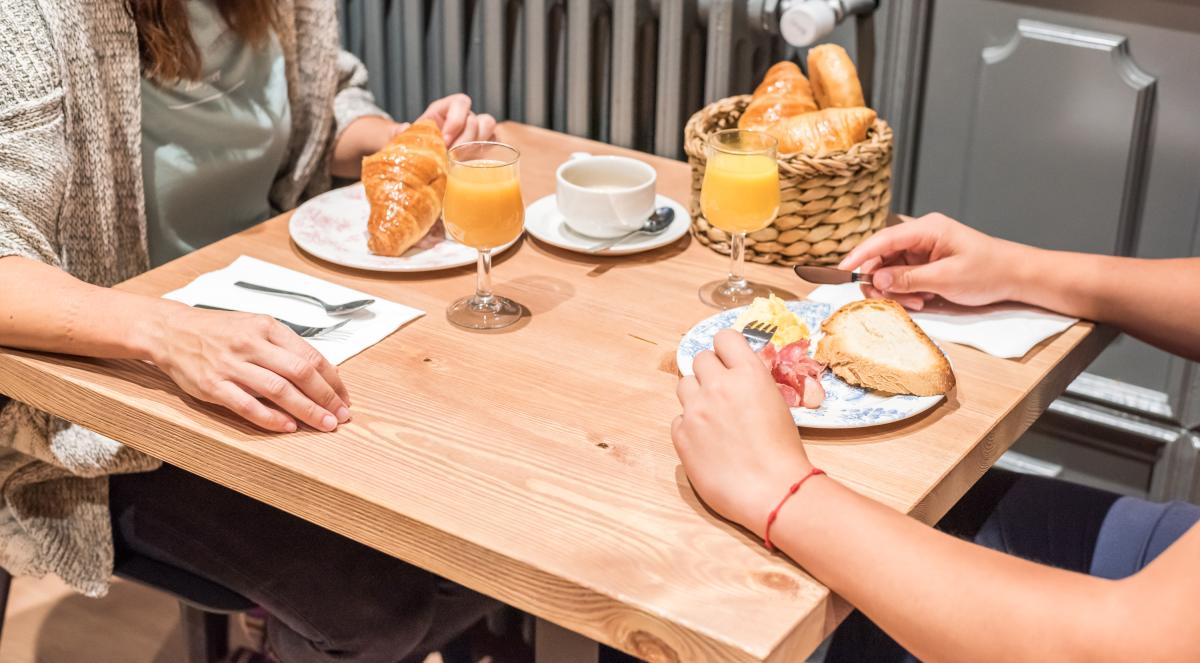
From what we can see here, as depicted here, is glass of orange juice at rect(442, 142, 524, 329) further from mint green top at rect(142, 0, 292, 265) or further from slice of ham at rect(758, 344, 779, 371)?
mint green top at rect(142, 0, 292, 265)

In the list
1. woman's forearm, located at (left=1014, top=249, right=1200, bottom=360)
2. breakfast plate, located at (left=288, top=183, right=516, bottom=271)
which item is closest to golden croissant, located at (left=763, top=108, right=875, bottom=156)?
woman's forearm, located at (left=1014, top=249, right=1200, bottom=360)

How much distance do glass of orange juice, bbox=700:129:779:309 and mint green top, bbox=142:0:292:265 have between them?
2.28ft

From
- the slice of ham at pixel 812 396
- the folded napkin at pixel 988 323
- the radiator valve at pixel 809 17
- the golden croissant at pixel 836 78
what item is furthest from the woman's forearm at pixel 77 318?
the radiator valve at pixel 809 17

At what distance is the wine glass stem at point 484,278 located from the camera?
1.37m

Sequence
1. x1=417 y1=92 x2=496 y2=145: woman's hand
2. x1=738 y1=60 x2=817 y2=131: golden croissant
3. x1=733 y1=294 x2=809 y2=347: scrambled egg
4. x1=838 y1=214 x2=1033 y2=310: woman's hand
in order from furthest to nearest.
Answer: x1=417 y1=92 x2=496 y2=145: woman's hand, x1=738 y1=60 x2=817 y2=131: golden croissant, x1=838 y1=214 x2=1033 y2=310: woman's hand, x1=733 y1=294 x2=809 y2=347: scrambled egg

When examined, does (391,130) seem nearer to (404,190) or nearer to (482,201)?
(404,190)

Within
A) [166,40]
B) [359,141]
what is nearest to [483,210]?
[166,40]

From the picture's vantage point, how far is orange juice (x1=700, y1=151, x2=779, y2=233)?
137 centimetres

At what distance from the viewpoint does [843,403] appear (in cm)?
117

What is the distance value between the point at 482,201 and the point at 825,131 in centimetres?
46

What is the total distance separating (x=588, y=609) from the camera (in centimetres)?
94

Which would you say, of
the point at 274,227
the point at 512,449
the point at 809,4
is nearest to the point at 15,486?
the point at 274,227

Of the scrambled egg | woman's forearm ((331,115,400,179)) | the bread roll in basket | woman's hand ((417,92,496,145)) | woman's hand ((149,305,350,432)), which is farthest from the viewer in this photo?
woman's forearm ((331,115,400,179))

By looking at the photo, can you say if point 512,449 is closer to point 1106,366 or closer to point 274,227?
point 274,227
